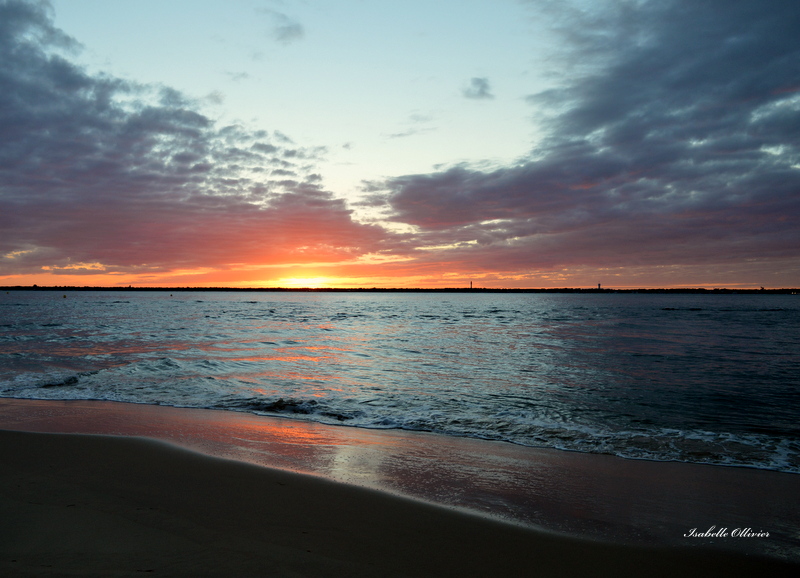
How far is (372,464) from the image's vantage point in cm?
613

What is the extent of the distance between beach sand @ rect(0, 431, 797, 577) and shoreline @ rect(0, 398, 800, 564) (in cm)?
32

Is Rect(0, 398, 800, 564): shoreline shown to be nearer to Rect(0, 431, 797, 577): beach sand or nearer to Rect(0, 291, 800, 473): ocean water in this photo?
Rect(0, 431, 797, 577): beach sand

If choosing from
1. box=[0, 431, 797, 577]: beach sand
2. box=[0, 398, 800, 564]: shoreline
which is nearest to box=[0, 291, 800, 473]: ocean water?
box=[0, 398, 800, 564]: shoreline

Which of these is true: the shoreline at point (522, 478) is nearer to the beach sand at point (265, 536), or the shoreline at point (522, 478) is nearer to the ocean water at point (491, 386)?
the beach sand at point (265, 536)

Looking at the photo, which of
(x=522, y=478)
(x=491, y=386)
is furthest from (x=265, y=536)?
(x=491, y=386)

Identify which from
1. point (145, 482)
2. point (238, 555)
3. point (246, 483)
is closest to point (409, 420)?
point (246, 483)

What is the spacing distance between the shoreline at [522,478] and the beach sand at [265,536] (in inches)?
12.4

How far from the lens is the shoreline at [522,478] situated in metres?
4.41

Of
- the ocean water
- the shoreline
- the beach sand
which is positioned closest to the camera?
the beach sand

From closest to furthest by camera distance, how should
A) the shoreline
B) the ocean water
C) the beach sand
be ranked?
the beach sand
the shoreline
the ocean water

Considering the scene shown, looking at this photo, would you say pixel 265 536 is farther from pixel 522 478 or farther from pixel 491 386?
pixel 491 386

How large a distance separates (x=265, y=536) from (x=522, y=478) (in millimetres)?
3329

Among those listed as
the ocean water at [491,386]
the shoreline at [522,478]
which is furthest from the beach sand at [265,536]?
the ocean water at [491,386]

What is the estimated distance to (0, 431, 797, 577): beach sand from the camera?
134 inches
